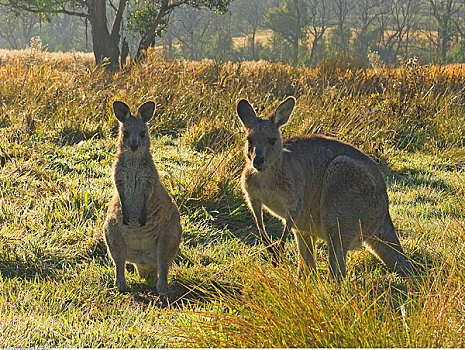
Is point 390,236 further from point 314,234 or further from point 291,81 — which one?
point 291,81

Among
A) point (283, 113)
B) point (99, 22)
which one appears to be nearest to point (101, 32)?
point (99, 22)

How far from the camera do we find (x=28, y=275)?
3996mm

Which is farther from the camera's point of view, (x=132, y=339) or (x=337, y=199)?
(x=337, y=199)

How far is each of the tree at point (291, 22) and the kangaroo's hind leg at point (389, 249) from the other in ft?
172

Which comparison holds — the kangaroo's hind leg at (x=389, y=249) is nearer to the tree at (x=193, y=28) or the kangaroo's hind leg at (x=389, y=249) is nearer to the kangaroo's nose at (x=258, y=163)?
the kangaroo's nose at (x=258, y=163)

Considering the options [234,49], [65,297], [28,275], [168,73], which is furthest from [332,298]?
[234,49]

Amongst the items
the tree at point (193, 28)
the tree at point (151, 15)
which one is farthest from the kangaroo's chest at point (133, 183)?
the tree at point (193, 28)

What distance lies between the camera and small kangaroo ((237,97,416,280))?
12.3 ft

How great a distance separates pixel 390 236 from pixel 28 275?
2682mm

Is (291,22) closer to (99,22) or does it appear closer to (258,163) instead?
(99,22)

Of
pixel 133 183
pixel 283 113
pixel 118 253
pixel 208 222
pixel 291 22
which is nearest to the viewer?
pixel 118 253

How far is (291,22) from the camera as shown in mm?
56688

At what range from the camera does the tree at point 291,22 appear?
2194 inches

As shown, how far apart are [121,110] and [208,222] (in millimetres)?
1593
